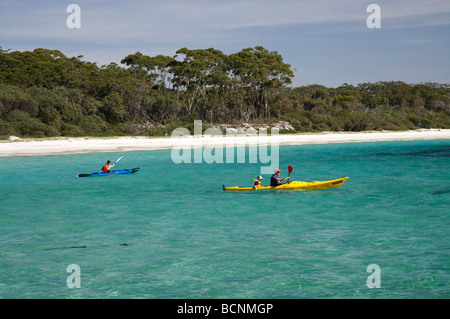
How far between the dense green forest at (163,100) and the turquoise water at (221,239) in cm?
2524

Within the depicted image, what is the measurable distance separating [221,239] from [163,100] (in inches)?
1849

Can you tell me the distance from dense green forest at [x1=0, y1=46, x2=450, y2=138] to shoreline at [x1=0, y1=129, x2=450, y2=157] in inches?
130

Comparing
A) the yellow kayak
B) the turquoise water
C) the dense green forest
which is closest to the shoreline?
the dense green forest

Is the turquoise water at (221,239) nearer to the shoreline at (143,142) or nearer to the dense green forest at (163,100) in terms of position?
the shoreline at (143,142)

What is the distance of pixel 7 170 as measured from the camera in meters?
28.7

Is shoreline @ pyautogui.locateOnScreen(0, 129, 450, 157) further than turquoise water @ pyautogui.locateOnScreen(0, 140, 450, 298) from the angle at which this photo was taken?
Yes

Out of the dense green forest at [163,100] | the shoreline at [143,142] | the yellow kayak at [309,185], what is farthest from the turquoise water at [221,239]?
the dense green forest at [163,100]

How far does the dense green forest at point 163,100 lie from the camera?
4703 cm

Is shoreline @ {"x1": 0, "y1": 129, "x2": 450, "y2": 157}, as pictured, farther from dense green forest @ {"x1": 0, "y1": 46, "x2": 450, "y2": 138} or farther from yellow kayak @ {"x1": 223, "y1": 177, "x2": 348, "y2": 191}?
yellow kayak @ {"x1": 223, "y1": 177, "x2": 348, "y2": 191}

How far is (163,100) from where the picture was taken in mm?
57406

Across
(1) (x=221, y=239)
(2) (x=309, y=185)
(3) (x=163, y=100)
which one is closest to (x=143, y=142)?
(3) (x=163, y=100)

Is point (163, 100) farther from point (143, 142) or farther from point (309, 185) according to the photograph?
point (309, 185)

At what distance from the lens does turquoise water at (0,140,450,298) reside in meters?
8.70
